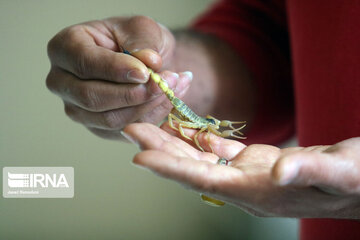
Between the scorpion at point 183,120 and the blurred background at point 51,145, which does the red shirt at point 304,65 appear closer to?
the scorpion at point 183,120

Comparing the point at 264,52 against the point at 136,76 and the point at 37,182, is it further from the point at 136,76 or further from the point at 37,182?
the point at 37,182

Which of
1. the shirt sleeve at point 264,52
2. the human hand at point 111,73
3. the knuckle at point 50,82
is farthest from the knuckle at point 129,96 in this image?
the shirt sleeve at point 264,52

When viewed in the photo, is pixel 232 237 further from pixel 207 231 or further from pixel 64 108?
pixel 64 108

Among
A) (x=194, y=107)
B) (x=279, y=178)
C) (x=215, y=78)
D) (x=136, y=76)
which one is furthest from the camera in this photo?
(x=215, y=78)

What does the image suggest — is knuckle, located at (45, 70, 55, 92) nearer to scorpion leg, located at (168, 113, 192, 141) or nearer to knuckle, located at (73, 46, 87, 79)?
knuckle, located at (73, 46, 87, 79)

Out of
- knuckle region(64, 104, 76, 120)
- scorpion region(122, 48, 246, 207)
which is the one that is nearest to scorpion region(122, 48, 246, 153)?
scorpion region(122, 48, 246, 207)

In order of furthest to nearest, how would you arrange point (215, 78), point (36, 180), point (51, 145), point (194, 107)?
point (215, 78), point (194, 107), point (51, 145), point (36, 180)

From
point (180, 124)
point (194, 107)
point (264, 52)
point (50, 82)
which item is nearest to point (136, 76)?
point (180, 124)
